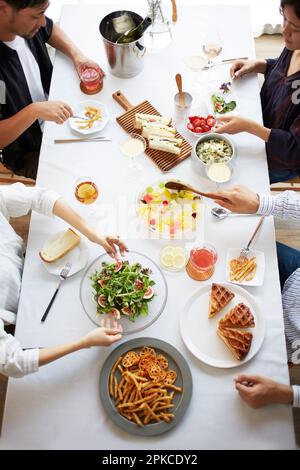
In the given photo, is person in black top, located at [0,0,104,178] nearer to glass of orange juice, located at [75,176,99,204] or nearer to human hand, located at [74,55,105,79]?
human hand, located at [74,55,105,79]

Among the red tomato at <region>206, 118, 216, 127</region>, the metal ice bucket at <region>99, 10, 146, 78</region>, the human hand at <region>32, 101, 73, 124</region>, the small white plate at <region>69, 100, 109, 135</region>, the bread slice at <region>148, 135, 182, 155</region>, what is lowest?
the bread slice at <region>148, 135, 182, 155</region>

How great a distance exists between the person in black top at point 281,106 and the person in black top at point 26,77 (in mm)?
727

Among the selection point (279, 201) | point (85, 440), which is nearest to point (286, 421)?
point (85, 440)

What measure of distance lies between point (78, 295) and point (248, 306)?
622mm

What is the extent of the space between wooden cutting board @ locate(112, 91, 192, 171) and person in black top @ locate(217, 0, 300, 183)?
182 millimetres

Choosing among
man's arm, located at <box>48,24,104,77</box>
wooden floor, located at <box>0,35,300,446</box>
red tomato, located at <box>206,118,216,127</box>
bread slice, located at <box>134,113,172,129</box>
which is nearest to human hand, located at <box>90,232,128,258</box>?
bread slice, located at <box>134,113,172,129</box>

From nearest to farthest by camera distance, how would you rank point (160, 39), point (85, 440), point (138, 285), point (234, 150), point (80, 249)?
1. point (85, 440)
2. point (138, 285)
3. point (80, 249)
4. point (234, 150)
5. point (160, 39)

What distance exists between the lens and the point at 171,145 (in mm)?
1837

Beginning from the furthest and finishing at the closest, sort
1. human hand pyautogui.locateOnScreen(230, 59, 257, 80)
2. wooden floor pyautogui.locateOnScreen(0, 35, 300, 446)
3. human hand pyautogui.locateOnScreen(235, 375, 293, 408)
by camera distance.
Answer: wooden floor pyautogui.locateOnScreen(0, 35, 300, 446) → human hand pyautogui.locateOnScreen(230, 59, 257, 80) → human hand pyautogui.locateOnScreen(235, 375, 293, 408)

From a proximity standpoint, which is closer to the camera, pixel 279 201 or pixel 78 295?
pixel 78 295

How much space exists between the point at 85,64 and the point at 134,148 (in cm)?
55

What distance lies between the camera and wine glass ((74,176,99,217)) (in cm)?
176

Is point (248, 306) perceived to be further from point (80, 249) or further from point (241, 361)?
point (80, 249)

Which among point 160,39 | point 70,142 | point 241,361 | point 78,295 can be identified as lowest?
point 241,361
